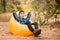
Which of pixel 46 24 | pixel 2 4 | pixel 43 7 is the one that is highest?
pixel 43 7

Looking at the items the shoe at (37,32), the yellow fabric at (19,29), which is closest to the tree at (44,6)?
the yellow fabric at (19,29)

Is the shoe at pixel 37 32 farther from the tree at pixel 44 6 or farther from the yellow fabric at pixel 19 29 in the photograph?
the tree at pixel 44 6

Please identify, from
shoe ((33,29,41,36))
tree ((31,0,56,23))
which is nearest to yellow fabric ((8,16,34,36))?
shoe ((33,29,41,36))

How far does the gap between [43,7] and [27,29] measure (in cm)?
325

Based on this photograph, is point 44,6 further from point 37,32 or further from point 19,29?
point 37,32

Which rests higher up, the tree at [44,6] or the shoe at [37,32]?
the shoe at [37,32]

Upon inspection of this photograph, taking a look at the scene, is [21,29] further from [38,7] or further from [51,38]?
[38,7]

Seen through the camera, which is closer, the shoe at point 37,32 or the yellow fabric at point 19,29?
the shoe at point 37,32

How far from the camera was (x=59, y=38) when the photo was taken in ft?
27.6

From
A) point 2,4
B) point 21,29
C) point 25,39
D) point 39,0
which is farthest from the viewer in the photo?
point 2,4

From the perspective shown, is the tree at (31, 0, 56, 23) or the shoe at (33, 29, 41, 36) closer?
the shoe at (33, 29, 41, 36)

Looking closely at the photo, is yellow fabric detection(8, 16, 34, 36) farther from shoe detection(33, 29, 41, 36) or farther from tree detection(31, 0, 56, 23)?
tree detection(31, 0, 56, 23)

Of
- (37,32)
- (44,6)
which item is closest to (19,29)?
(37,32)

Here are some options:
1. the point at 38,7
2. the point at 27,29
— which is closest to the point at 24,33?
the point at 27,29
